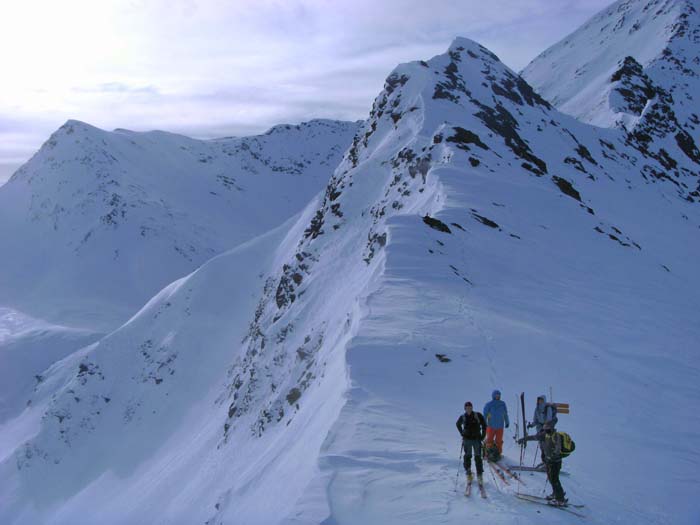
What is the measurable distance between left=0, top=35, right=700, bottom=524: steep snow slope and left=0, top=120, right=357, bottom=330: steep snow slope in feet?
149

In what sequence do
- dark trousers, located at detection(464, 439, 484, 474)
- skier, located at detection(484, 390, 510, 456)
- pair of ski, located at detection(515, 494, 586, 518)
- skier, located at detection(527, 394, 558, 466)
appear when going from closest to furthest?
pair of ski, located at detection(515, 494, 586, 518), dark trousers, located at detection(464, 439, 484, 474), skier, located at detection(527, 394, 558, 466), skier, located at detection(484, 390, 510, 456)

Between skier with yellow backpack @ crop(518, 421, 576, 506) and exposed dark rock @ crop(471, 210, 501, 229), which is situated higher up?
exposed dark rock @ crop(471, 210, 501, 229)

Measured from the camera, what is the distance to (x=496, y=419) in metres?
11.7

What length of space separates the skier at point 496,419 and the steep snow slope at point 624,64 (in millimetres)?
72669

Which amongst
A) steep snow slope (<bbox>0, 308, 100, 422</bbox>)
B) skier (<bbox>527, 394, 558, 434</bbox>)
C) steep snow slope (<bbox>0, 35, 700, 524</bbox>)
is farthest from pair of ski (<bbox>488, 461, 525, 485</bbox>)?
steep snow slope (<bbox>0, 308, 100, 422</bbox>)

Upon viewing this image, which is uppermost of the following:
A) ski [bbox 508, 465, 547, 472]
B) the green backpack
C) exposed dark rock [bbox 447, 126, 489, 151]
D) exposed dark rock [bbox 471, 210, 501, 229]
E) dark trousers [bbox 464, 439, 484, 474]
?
exposed dark rock [bbox 447, 126, 489, 151]

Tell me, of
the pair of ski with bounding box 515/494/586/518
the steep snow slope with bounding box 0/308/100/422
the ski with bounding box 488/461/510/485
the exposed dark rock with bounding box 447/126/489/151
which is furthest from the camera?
the steep snow slope with bounding box 0/308/100/422

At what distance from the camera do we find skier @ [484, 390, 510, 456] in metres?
11.6

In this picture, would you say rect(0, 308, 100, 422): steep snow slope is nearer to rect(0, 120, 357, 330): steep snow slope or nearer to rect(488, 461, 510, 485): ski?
rect(0, 120, 357, 330): steep snow slope

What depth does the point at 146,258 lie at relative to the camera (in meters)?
117

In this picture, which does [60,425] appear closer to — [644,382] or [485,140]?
[485,140]

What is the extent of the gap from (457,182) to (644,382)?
17.0 metres

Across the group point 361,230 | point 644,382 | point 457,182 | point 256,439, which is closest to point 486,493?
point 644,382

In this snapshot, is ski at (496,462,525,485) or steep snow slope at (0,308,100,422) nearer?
ski at (496,462,525,485)
